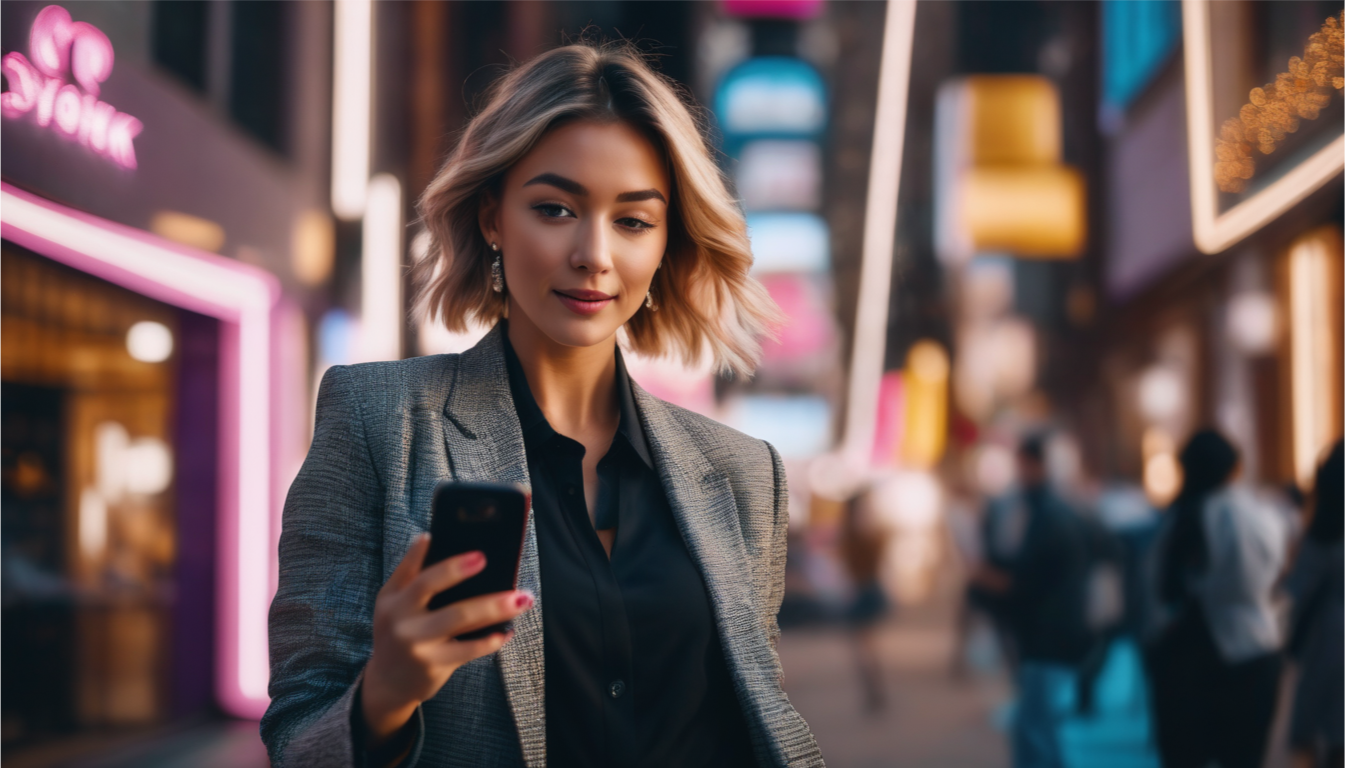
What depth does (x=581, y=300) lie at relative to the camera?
1.71 meters

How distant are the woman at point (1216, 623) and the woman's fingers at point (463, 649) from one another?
4.27 m

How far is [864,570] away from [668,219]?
8.54 m

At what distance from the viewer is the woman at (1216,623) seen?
4508mm

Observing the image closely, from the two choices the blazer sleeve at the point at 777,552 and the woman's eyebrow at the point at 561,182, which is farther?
the blazer sleeve at the point at 777,552

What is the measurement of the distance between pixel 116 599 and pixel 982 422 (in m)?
42.6

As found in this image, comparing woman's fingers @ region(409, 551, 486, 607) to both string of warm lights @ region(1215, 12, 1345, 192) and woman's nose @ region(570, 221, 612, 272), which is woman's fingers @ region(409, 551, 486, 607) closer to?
woman's nose @ region(570, 221, 612, 272)

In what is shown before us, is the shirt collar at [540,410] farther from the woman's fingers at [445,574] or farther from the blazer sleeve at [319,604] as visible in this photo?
the woman's fingers at [445,574]

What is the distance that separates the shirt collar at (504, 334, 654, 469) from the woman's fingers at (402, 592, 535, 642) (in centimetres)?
55

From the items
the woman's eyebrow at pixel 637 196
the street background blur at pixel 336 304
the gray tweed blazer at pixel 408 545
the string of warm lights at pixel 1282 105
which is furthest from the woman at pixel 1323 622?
the woman's eyebrow at pixel 637 196

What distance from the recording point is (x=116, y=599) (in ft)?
19.1

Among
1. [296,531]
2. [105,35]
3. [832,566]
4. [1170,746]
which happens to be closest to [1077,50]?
[832,566]

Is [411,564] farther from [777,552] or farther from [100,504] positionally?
[100,504]

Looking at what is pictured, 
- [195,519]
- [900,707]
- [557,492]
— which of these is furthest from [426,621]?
[900,707]

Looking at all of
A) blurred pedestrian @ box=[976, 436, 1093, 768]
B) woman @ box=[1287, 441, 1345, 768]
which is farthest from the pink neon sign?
blurred pedestrian @ box=[976, 436, 1093, 768]
